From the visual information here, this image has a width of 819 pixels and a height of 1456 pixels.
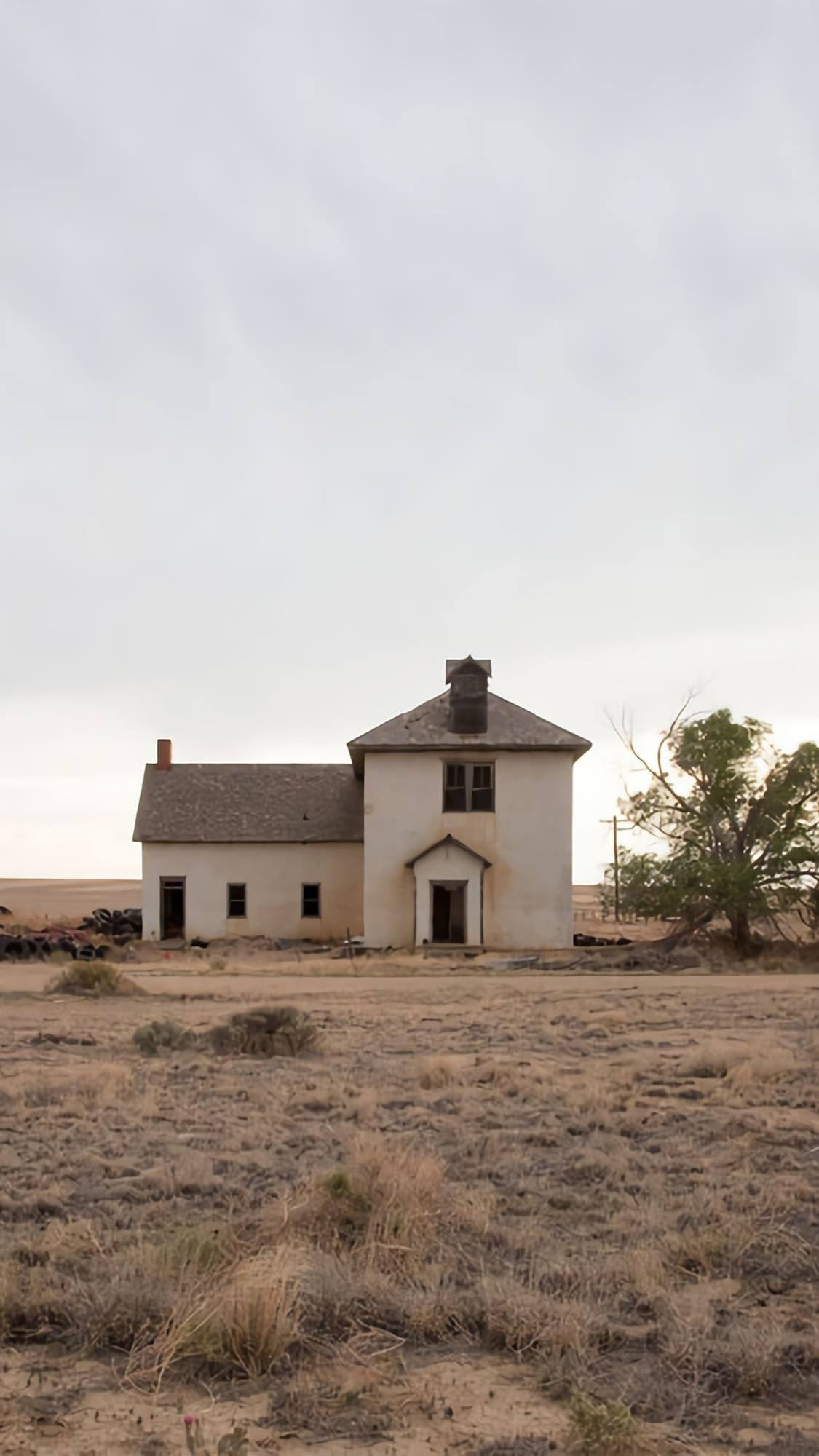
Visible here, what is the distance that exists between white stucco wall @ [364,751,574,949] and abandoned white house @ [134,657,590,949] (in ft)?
0.09

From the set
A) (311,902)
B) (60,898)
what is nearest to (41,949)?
(311,902)

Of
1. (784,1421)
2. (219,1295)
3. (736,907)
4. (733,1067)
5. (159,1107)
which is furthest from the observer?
(736,907)

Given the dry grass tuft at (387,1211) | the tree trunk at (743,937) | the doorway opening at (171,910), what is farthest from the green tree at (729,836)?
the dry grass tuft at (387,1211)

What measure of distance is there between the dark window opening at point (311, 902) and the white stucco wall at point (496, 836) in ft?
10.5

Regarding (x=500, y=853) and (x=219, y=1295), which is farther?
(x=500, y=853)

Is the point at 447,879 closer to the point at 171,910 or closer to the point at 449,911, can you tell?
the point at 449,911

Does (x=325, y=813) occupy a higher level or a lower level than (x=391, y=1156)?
higher

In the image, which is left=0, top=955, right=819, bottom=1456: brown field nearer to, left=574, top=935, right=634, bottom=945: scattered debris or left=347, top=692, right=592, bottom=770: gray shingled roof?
left=347, top=692, right=592, bottom=770: gray shingled roof

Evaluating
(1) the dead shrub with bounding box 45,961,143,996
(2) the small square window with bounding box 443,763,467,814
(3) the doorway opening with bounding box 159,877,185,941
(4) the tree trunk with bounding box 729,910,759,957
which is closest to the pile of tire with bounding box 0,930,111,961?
(3) the doorway opening with bounding box 159,877,185,941

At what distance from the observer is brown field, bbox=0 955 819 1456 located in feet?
16.6

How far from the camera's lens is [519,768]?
33.8 m

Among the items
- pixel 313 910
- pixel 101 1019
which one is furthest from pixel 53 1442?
pixel 313 910

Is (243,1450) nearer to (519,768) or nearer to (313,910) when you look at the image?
(519,768)

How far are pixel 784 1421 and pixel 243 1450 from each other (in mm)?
2033
